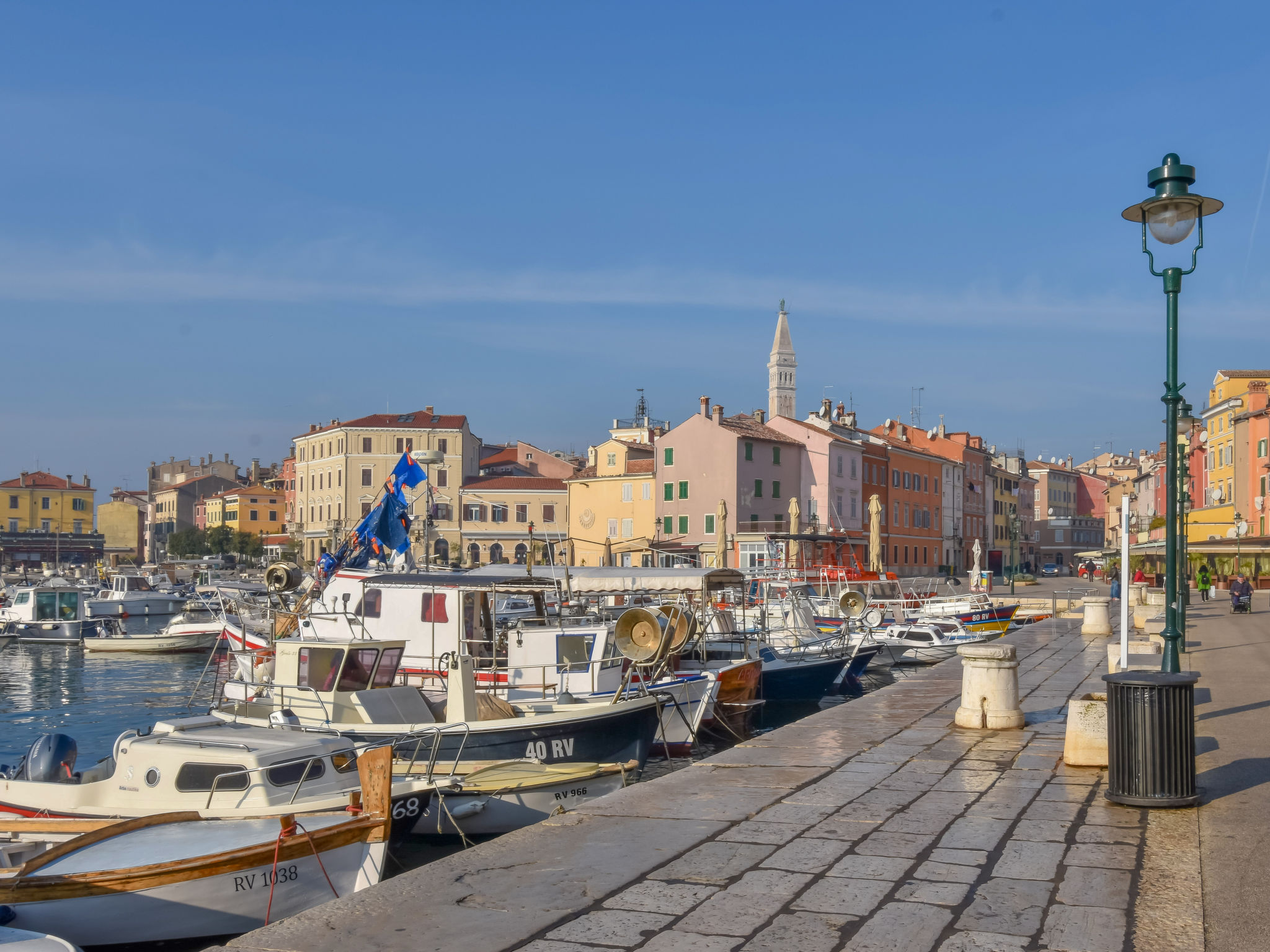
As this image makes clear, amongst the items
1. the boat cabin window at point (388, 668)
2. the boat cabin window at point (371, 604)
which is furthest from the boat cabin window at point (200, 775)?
the boat cabin window at point (371, 604)

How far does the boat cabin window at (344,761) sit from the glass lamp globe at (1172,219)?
9070mm

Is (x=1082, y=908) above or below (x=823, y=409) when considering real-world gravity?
below

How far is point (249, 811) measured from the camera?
11117mm

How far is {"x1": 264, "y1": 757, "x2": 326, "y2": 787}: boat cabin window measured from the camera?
11344mm

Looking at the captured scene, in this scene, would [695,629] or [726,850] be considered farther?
[695,629]

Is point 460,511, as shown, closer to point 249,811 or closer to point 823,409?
Result: point 823,409

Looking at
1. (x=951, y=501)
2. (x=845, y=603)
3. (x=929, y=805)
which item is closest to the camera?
(x=929, y=805)

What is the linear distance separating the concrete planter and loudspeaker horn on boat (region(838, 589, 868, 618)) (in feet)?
89.2

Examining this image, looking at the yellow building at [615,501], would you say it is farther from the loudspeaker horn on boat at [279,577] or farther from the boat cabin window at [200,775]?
the boat cabin window at [200,775]

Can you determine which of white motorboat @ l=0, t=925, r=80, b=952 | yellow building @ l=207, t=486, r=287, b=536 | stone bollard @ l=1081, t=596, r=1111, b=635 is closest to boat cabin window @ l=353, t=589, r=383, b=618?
white motorboat @ l=0, t=925, r=80, b=952

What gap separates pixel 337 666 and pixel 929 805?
32.4 ft

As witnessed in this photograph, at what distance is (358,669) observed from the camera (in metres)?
15.7

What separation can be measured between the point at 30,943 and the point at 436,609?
13601mm

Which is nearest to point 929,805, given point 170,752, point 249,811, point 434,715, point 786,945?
point 786,945
